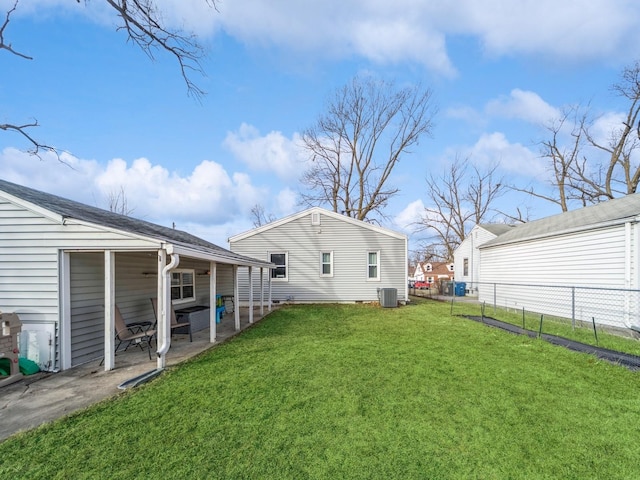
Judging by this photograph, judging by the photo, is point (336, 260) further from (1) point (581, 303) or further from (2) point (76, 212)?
(2) point (76, 212)

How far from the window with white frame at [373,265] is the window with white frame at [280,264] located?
3823 mm

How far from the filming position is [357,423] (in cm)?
335

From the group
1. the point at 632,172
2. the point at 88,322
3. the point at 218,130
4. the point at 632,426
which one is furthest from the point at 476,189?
the point at 88,322

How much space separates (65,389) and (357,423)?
4.07m

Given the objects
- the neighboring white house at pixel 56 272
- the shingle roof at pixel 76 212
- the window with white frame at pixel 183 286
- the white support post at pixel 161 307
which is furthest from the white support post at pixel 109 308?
the window with white frame at pixel 183 286

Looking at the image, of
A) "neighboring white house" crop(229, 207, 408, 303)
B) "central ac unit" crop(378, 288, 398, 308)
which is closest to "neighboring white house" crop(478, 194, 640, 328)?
"neighboring white house" crop(229, 207, 408, 303)

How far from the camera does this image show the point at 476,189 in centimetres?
2902

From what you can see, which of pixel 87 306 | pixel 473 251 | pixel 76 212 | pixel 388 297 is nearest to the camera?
pixel 87 306

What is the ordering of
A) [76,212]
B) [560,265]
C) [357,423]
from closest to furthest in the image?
[357,423] < [76,212] < [560,265]

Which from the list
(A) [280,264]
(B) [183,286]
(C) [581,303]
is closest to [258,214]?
(A) [280,264]

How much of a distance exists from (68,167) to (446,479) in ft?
32.8

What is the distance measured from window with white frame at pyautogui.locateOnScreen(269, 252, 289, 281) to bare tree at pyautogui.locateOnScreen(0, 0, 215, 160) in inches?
362

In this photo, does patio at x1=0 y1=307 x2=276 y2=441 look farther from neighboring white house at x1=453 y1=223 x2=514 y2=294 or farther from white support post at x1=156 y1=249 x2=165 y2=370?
neighboring white house at x1=453 y1=223 x2=514 y2=294

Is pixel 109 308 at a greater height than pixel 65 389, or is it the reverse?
pixel 109 308
